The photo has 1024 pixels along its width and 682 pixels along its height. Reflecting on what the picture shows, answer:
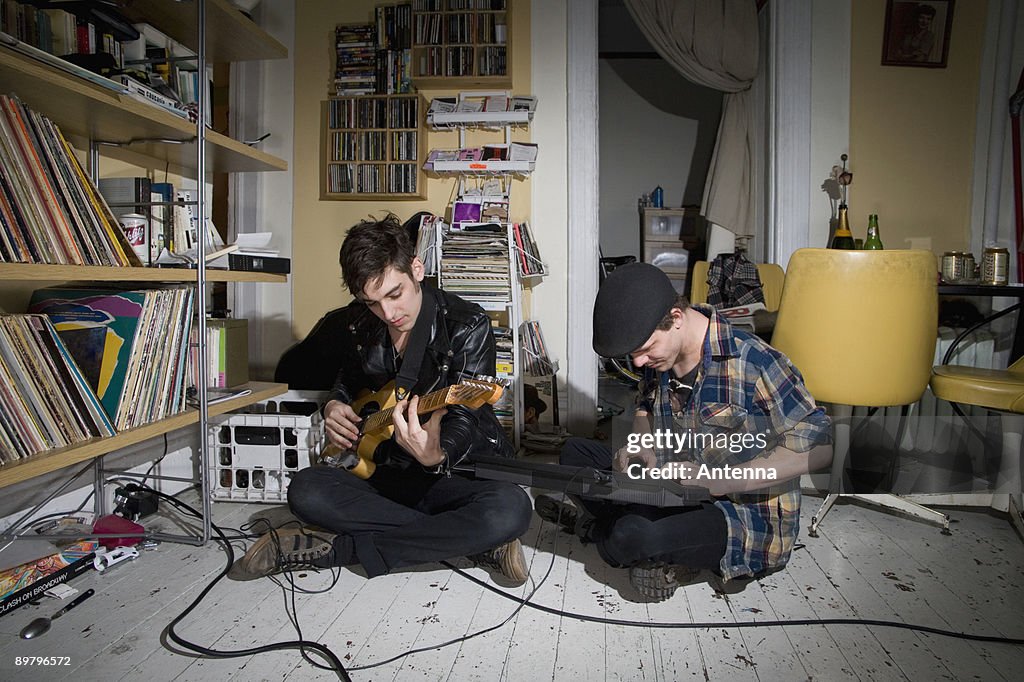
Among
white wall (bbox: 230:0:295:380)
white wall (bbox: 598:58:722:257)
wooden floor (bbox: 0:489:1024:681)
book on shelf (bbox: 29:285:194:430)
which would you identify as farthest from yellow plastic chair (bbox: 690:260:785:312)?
white wall (bbox: 598:58:722:257)

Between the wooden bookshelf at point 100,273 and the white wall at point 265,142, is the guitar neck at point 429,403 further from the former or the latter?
the white wall at point 265,142

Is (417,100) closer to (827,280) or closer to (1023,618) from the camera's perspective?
(827,280)

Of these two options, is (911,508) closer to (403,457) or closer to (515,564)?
(515,564)

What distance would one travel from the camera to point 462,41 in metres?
3.18

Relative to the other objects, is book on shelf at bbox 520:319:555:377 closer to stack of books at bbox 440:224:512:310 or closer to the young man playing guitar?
stack of books at bbox 440:224:512:310

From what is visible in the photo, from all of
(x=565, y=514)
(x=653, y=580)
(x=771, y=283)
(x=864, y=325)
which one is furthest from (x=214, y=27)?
(x=771, y=283)

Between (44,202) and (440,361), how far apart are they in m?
1.04

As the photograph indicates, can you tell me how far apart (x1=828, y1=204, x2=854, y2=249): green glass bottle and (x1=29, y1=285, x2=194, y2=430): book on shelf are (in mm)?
2837

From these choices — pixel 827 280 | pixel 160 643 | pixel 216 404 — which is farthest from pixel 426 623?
pixel 827 280

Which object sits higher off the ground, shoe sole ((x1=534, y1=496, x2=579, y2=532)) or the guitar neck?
the guitar neck

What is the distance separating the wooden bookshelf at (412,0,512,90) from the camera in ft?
10.4

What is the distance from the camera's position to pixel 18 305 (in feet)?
6.27

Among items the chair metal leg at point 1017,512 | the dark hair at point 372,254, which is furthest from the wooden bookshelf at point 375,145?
the chair metal leg at point 1017,512

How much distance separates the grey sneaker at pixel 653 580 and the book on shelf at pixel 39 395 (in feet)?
4.51
